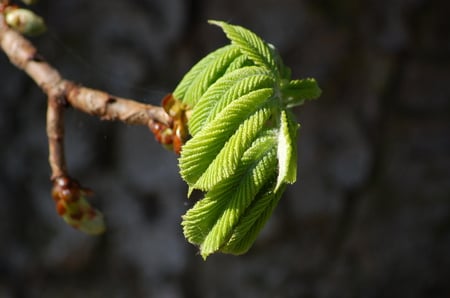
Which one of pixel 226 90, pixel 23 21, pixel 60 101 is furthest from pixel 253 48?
pixel 23 21

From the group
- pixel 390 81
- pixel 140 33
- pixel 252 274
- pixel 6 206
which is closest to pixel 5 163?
pixel 6 206

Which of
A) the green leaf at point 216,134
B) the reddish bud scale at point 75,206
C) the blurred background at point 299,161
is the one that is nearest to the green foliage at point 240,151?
the green leaf at point 216,134

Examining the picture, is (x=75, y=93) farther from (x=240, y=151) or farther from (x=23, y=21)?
(x=240, y=151)

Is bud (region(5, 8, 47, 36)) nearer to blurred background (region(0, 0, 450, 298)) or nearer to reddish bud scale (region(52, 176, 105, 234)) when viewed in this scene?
reddish bud scale (region(52, 176, 105, 234))

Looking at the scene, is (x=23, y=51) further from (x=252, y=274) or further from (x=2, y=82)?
(x=252, y=274)

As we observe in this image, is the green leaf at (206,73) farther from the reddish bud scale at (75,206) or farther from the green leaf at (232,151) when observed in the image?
the reddish bud scale at (75,206)

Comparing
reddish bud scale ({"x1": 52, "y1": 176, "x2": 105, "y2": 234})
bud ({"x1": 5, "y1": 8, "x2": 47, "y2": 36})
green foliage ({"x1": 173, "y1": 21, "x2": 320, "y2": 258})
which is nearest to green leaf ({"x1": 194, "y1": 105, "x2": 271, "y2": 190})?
green foliage ({"x1": 173, "y1": 21, "x2": 320, "y2": 258})
